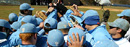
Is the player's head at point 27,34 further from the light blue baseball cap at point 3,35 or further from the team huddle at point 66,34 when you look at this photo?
the light blue baseball cap at point 3,35

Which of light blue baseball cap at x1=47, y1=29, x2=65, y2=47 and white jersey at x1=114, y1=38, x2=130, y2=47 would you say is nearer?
light blue baseball cap at x1=47, y1=29, x2=65, y2=47

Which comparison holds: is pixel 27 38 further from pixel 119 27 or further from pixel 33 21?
pixel 119 27

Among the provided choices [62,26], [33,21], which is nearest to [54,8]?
[33,21]

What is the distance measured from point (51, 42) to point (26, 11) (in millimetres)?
2675

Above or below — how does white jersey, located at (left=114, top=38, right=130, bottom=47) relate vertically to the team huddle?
below

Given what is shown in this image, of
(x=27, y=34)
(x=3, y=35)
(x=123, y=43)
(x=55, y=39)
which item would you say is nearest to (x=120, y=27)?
(x=123, y=43)

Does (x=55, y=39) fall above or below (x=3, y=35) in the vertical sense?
above

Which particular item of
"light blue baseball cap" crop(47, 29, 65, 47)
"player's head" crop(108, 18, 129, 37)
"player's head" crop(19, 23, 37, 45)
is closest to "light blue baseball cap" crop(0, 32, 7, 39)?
"player's head" crop(19, 23, 37, 45)

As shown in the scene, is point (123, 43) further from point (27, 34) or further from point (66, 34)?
point (27, 34)

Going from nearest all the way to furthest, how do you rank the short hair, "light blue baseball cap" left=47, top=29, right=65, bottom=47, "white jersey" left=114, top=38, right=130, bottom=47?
"light blue baseball cap" left=47, top=29, right=65, bottom=47, the short hair, "white jersey" left=114, top=38, right=130, bottom=47

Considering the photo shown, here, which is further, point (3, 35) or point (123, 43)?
point (123, 43)

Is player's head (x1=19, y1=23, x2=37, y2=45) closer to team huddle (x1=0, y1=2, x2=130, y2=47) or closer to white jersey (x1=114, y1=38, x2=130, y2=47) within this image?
team huddle (x1=0, y1=2, x2=130, y2=47)

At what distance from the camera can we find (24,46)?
2352 millimetres

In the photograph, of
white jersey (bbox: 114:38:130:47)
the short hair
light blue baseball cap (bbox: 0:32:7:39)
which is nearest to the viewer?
the short hair
